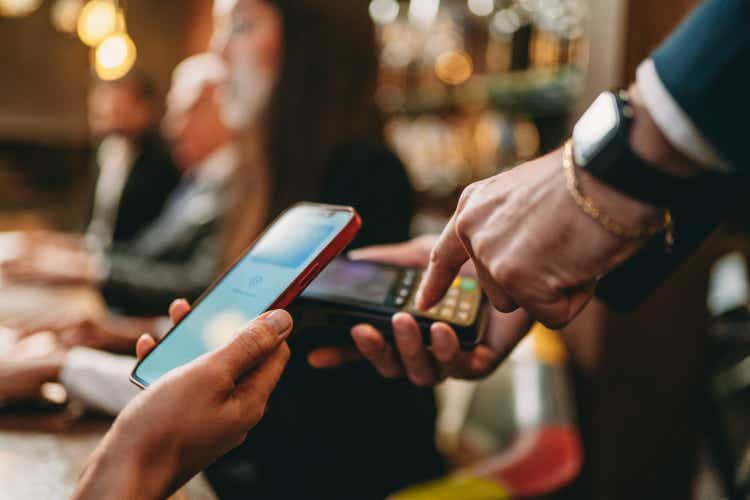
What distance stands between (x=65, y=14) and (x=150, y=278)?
10.00ft

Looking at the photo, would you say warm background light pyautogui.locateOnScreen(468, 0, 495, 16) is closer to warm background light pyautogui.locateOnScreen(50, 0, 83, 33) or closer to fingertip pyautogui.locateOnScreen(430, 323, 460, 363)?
fingertip pyautogui.locateOnScreen(430, 323, 460, 363)

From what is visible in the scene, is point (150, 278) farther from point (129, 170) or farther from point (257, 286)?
point (129, 170)

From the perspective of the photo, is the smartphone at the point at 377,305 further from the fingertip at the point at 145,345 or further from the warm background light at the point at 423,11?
the warm background light at the point at 423,11

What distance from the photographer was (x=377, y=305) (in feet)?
1.98

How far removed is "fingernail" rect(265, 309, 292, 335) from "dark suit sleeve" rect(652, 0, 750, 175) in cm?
29

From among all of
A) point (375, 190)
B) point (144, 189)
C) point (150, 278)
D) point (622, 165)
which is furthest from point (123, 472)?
point (144, 189)

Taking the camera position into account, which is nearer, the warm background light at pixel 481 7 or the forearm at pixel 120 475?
the forearm at pixel 120 475

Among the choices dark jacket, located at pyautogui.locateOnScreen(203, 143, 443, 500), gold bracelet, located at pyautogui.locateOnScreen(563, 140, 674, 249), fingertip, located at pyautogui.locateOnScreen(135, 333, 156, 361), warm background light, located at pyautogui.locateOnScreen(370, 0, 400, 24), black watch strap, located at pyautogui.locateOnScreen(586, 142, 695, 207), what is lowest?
dark jacket, located at pyautogui.locateOnScreen(203, 143, 443, 500)

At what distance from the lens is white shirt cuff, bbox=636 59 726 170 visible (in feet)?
1.38

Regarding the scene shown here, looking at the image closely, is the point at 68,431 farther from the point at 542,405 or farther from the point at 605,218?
the point at 542,405

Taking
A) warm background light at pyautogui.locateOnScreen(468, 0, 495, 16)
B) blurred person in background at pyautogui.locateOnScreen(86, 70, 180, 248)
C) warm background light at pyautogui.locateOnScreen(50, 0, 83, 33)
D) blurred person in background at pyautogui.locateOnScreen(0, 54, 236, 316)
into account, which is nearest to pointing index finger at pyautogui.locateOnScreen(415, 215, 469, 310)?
blurred person in background at pyautogui.locateOnScreen(0, 54, 236, 316)

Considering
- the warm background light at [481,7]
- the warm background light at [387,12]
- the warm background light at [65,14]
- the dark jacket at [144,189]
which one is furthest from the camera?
the warm background light at [65,14]

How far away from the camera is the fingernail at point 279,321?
1.47 feet

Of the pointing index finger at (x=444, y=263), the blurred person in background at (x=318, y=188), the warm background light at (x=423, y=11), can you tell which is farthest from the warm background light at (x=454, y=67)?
the pointing index finger at (x=444, y=263)
